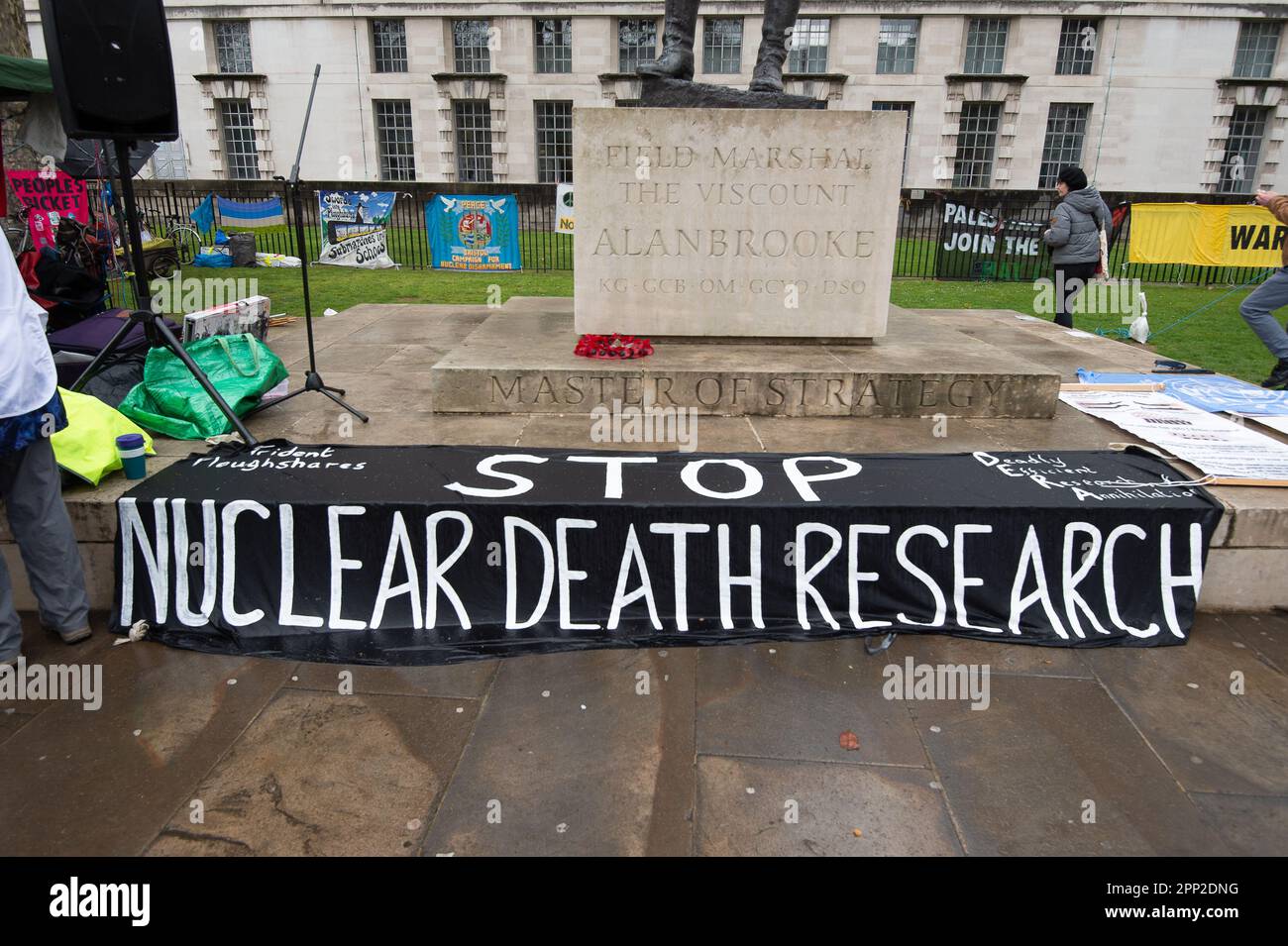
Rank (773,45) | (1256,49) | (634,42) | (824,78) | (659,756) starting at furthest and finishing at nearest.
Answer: (634,42) < (1256,49) < (824,78) < (773,45) < (659,756)

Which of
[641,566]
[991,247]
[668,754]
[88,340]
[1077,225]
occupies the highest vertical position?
[1077,225]

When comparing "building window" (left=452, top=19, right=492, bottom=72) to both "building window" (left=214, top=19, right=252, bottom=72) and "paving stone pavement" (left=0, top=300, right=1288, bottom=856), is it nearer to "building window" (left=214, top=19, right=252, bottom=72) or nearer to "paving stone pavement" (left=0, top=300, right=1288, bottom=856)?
"building window" (left=214, top=19, right=252, bottom=72)

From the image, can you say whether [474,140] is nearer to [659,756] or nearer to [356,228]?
[356,228]

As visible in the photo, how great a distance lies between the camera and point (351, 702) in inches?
123

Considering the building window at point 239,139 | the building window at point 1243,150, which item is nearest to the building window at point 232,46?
the building window at point 239,139

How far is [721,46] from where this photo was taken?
30.9 metres

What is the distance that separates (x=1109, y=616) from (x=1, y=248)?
4882mm

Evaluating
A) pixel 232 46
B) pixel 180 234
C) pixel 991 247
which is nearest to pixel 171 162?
pixel 232 46

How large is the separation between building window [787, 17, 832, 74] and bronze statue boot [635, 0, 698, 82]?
27752mm

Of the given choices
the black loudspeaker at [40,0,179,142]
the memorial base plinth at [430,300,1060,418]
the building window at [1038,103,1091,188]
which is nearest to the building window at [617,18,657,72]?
the building window at [1038,103,1091,188]

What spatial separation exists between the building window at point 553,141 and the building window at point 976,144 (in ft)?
51.3

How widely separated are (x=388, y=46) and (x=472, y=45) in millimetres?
3359

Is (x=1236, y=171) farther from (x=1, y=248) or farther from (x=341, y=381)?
(x=1, y=248)

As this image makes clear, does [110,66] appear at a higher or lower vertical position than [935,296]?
higher
